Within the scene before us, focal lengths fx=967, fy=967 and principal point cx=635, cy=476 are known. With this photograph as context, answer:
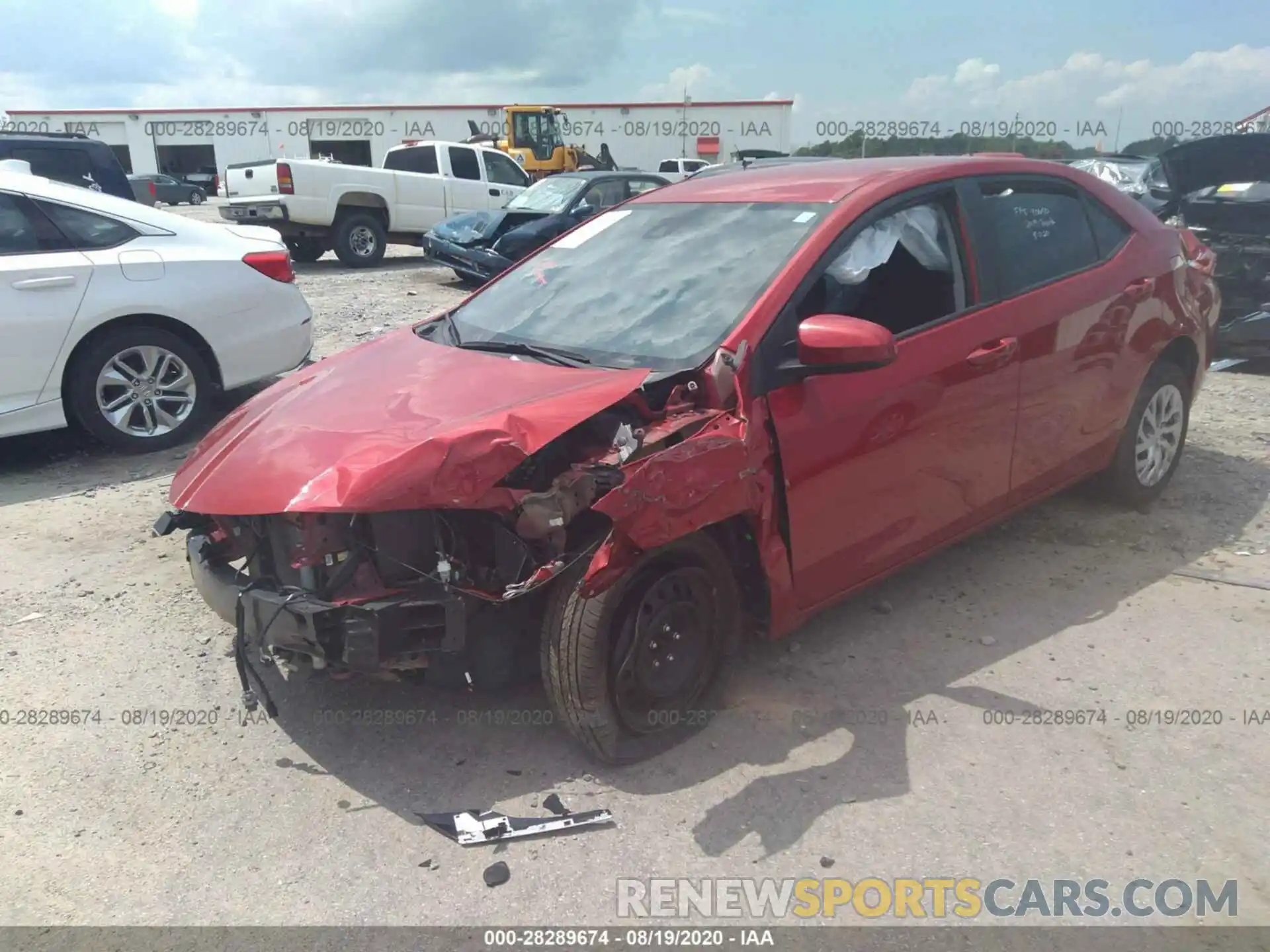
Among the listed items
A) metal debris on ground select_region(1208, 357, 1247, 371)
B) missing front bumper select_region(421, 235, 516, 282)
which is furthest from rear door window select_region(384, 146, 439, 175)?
metal debris on ground select_region(1208, 357, 1247, 371)

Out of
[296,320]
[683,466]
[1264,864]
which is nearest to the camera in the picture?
[1264,864]

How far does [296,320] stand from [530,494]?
427 centimetres

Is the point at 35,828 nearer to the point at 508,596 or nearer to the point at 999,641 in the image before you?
the point at 508,596

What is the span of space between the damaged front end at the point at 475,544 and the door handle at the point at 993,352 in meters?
1.18

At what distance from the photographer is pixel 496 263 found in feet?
40.3

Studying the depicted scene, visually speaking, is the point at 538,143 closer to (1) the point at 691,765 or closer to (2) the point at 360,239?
(2) the point at 360,239

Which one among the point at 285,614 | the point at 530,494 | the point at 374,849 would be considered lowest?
the point at 374,849

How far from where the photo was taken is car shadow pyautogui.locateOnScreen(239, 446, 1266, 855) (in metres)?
2.87

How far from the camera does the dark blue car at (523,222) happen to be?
12.4 metres

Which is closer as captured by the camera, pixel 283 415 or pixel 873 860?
pixel 873 860

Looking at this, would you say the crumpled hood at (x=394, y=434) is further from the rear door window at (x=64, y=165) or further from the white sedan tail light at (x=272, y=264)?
the rear door window at (x=64, y=165)

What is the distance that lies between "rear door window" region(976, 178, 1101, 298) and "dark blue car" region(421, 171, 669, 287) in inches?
335

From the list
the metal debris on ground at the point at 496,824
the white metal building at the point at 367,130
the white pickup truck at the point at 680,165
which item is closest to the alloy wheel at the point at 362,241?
the metal debris on ground at the point at 496,824

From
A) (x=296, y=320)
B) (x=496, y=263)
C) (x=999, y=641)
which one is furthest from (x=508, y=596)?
(x=496, y=263)
